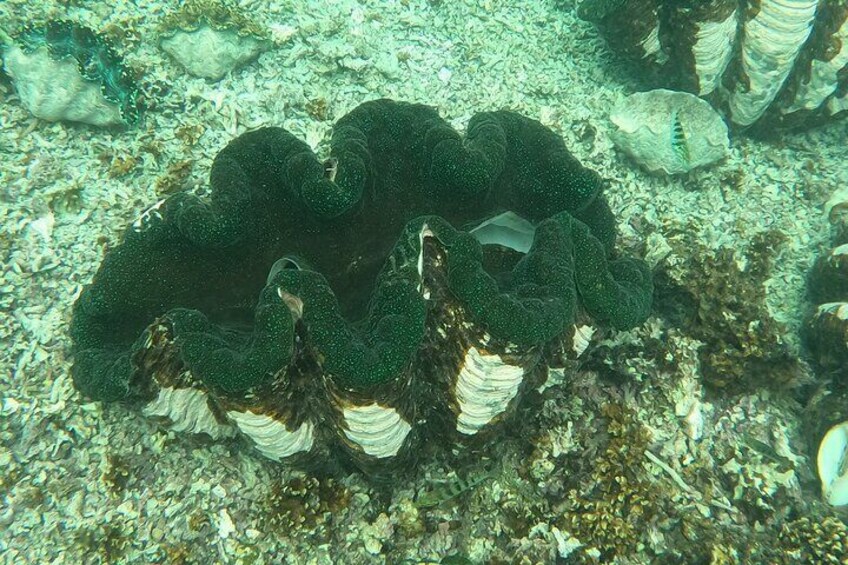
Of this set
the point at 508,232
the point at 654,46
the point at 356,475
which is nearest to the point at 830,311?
the point at 508,232

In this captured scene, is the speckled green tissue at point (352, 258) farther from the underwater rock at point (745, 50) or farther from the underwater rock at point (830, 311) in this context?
the underwater rock at point (745, 50)

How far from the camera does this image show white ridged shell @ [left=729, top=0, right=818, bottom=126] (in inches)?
172

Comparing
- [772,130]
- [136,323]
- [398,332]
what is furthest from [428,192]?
[772,130]

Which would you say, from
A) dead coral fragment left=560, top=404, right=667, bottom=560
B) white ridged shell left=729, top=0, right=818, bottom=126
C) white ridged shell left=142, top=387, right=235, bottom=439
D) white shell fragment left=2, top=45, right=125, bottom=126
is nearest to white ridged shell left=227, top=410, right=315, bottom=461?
white ridged shell left=142, top=387, right=235, bottom=439

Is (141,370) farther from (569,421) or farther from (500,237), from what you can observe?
(569,421)

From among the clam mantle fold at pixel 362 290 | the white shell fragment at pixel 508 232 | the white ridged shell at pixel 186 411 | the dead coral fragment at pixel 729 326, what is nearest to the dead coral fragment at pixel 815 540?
the dead coral fragment at pixel 729 326

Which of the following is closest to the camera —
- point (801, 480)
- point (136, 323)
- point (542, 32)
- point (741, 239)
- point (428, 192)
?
point (136, 323)

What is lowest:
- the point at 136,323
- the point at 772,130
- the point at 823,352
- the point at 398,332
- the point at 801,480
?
the point at 801,480

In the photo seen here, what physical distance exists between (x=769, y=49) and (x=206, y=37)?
16.2 feet

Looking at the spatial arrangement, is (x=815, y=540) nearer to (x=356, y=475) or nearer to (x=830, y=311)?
(x=830, y=311)

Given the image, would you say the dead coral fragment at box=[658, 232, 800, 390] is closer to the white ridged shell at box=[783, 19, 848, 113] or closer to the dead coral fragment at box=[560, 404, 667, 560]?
the dead coral fragment at box=[560, 404, 667, 560]

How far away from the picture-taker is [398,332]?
2.57 m

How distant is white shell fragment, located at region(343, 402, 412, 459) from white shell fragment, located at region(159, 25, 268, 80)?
356cm

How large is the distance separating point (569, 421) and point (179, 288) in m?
2.63
